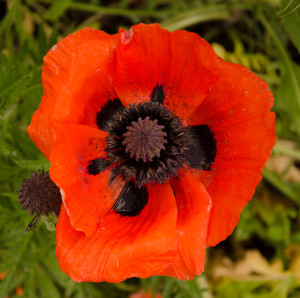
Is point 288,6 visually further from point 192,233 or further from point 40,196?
point 40,196

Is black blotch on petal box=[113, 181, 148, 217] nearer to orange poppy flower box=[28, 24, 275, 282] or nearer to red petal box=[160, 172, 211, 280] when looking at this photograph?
orange poppy flower box=[28, 24, 275, 282]

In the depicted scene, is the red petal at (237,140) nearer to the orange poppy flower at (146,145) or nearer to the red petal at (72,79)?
the orange poppy flower at (146,145)

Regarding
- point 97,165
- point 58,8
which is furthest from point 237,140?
point 58,8

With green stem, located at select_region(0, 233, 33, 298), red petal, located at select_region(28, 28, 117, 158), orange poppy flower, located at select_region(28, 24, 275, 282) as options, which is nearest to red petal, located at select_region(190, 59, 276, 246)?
orange poppy flower, located at select_region(28, 24, 275, 282)

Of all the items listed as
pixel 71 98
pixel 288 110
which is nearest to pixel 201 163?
pixel 71 98

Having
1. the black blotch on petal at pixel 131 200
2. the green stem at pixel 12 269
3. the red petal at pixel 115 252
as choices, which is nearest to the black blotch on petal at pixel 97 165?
the black blotch on petal at pixel 131 200

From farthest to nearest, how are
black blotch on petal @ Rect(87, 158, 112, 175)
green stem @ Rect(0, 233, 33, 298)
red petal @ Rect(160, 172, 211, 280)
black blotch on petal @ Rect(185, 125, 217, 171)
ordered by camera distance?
green stem @ Rect(0, 233, 33, 298), black blotch on petal @ Rect(185, 125, 217, 171), black blotch on petal @ Rect(87, 158, 112, 175), red petal @ Rect(160, 172, 211, 280)

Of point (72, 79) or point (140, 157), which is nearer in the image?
point (72, 79)
